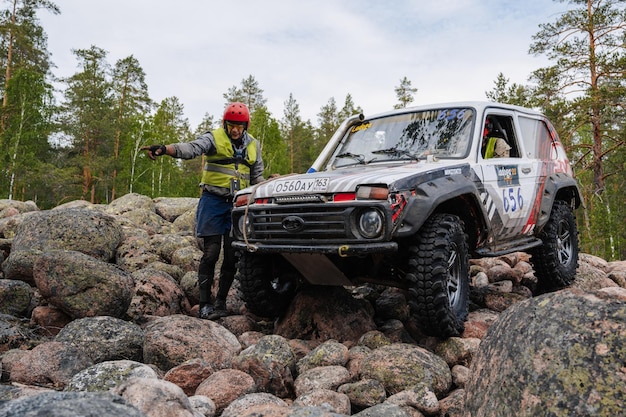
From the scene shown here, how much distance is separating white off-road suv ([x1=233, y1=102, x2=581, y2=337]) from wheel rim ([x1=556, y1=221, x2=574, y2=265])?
0.01m

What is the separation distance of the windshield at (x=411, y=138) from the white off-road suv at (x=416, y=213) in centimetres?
1

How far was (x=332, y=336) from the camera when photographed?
4.62 meters

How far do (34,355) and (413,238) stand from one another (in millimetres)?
3006

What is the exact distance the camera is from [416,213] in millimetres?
3857

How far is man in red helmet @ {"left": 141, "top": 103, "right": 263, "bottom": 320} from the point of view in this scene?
5496 mm

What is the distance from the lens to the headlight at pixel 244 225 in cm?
446

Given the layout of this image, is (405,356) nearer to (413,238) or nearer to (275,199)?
(413,238)

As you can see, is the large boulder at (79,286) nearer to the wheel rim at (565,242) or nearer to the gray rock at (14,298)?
the gray rock at (14,298)

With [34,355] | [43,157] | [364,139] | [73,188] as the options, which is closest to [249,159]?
[364,139]

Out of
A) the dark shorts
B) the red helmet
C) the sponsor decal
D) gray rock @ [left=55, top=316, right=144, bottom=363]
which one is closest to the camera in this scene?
gray rock @ [left=55, top=316, right=144, bottom=363]

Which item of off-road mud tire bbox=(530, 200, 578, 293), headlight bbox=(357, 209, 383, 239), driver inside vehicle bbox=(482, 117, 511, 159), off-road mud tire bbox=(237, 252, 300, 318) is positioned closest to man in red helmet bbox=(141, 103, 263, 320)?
off-road mud tire bbox=(237, 252, 300, 318)

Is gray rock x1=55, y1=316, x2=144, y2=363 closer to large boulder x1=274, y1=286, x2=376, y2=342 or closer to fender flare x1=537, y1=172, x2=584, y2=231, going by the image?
large boulder x1=274, y1=286, x2=376, y2=342

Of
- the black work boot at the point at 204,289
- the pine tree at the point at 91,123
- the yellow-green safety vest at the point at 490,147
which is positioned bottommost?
the black work boot at the point at 204,289

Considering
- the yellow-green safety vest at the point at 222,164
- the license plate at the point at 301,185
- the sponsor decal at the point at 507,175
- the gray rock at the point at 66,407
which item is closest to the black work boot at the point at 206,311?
the yellow-green safety vest at the point at 222,164
